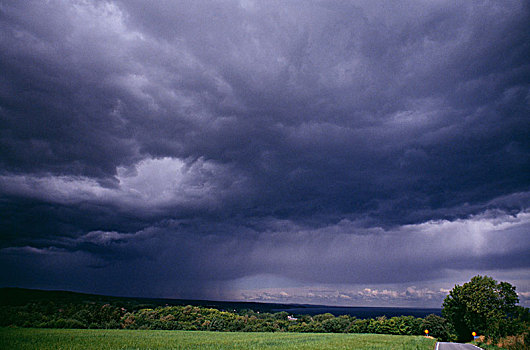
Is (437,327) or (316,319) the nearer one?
(437,327)

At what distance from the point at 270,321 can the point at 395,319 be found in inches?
1369

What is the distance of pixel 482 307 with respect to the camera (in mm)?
59844

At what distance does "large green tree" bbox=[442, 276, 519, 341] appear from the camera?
174 ft

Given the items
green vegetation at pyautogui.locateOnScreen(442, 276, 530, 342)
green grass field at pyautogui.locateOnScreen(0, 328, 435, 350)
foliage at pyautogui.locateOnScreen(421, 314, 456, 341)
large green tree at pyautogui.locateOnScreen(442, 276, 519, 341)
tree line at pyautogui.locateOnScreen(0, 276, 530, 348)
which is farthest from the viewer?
foliage at pyautogui.locateOnScreen(421, 314, 456, 341)

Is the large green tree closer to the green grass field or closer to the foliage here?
the green grass field

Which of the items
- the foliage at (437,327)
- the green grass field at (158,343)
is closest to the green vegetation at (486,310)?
the green grass field at (158,343)

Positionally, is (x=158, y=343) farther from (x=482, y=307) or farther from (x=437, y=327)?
(x=437, y=327)

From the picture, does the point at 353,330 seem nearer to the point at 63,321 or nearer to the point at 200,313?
the point at 200,313

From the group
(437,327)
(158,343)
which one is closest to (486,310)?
(437,327)

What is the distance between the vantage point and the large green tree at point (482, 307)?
174 feet

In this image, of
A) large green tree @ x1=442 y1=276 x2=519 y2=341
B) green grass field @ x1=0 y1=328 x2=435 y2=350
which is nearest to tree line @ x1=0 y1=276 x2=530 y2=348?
large green tree @ x1=442 y1=276 x2=519 y2=341

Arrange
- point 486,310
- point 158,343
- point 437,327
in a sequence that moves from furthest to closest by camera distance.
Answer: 1. point 437,327
2. point 486,310
3. point 158,343

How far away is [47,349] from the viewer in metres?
30.4

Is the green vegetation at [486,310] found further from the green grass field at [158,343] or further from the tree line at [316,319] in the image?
Result: the green grass field at [158,343]
